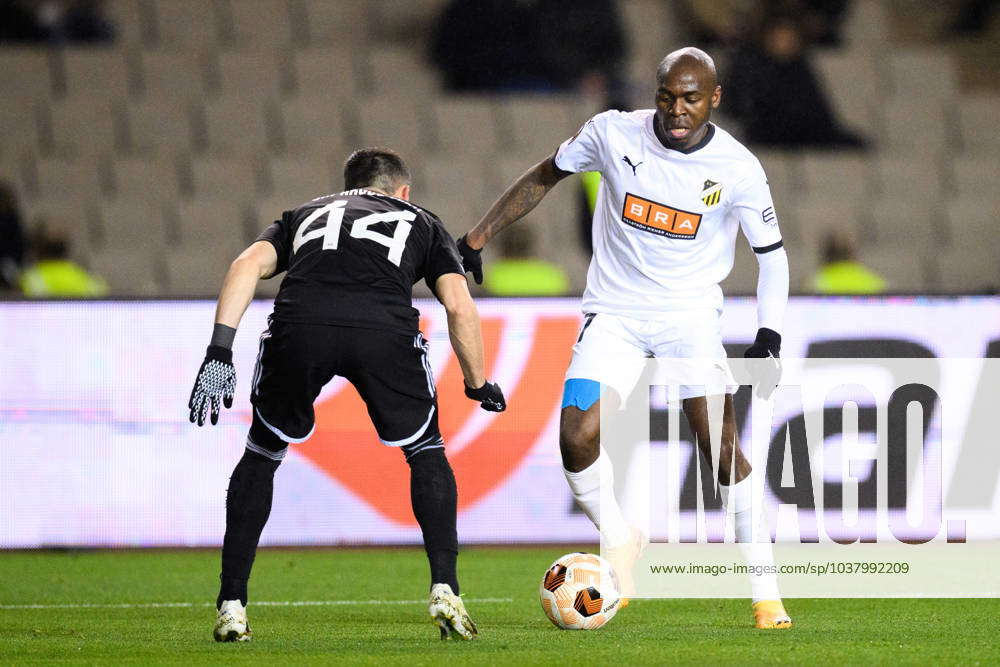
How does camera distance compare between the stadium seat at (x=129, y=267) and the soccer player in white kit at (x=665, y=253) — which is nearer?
the soccer player in white kit at (x=665, y=253)

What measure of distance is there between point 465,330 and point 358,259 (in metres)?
0.45

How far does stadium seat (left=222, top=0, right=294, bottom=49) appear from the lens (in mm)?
14156

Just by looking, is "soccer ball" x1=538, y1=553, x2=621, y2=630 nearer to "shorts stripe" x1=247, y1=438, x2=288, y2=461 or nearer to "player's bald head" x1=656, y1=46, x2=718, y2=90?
"shorts stripe" x1=247, y1=438, x2=288, y2=461

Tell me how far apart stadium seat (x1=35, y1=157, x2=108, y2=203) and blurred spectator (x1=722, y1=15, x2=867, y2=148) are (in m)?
5.19

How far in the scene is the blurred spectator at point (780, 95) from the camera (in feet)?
41.2

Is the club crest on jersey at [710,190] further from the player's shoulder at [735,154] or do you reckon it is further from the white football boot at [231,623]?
the white football boot at [231,623]

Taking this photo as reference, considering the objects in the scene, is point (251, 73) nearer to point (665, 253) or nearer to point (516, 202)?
point (516, 202)

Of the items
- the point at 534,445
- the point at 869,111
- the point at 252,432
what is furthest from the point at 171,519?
the point at 869,111

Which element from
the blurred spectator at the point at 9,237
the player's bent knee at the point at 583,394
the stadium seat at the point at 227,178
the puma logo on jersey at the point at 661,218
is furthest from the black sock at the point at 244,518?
the stadium seat at the point at 227,178

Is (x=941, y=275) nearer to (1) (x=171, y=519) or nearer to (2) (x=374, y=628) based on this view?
(1) (x=171, y=519)

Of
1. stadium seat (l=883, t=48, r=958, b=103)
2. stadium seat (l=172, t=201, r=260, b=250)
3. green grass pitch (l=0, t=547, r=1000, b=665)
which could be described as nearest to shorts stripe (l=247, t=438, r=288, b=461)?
green grass pitch (l=0, t=547, r=1000, b=665)

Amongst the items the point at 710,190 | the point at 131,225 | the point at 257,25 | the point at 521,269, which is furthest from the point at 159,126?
the point at 710,190

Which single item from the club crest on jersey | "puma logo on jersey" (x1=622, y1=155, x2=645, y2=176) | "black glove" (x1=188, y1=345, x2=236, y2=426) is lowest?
"black glove" (x1=188, y1=345, x2=236, y2=426)

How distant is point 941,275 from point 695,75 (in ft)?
26.7
